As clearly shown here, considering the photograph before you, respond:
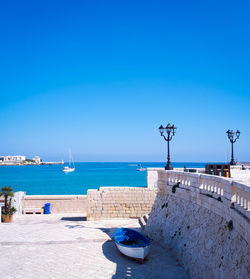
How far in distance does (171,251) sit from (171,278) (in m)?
2.38

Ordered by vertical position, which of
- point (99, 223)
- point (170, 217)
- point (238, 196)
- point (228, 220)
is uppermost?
point (238, 196)

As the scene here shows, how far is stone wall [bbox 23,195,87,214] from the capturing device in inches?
838

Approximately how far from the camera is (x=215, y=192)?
905 cm

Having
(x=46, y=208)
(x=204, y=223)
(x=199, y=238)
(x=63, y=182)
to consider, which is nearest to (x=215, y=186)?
(x=204, y=223)

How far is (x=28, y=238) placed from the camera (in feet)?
44.9

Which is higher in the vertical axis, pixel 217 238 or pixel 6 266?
pixel 217 238

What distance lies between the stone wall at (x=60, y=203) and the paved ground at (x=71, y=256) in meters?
4.94

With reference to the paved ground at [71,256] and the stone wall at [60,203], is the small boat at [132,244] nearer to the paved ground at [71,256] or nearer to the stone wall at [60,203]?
the paved ground at [71,256]

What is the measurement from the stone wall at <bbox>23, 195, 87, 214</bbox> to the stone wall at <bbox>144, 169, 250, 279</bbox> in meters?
8.16

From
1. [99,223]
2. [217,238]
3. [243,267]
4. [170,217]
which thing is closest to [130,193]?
[99,223]

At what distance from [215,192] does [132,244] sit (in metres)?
4.36

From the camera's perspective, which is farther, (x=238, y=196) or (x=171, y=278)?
(x=171, y=278)

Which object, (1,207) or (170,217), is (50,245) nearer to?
(170,217)

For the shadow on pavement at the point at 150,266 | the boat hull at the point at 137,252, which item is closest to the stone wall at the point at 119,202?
the shadow on pavement at the point at 150,266
